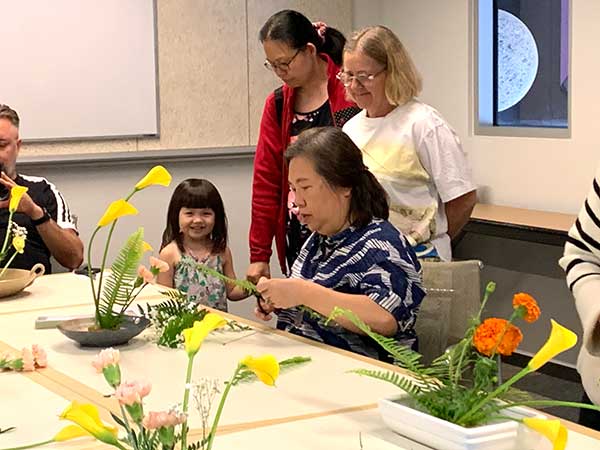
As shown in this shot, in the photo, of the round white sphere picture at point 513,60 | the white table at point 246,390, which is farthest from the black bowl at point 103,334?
the round white sphere picture at point 513,60

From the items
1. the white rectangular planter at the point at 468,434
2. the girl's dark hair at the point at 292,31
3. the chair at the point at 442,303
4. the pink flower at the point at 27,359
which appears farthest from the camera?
the girl's dark hair at the point at 292,31

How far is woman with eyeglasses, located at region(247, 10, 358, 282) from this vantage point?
336 centimetres

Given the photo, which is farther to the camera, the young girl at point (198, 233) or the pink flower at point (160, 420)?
the young girl at point (198, 233)

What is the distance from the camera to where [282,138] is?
3.56 metres

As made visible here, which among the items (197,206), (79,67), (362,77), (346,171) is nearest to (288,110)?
(362,77)

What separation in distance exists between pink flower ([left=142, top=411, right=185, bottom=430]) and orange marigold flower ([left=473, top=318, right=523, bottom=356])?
0.51 meters

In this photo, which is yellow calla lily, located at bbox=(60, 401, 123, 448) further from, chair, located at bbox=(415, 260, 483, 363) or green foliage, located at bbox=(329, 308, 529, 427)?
chair, located at bbox=(415, 260, 483, 363)

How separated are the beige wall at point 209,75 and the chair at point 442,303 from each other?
105 inches

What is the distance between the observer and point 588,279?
1979 mm

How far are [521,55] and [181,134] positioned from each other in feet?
5.59

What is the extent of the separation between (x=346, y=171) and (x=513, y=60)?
2803 mm

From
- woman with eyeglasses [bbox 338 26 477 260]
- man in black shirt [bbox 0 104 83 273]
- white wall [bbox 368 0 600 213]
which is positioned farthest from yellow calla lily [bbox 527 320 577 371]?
white wall [bbox 368 0 600 213]

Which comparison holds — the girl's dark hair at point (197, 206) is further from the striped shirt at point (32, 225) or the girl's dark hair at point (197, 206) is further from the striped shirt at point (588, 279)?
the striped shirt at point (588, 279)

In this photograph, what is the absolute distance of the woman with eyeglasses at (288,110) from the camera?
3.36 m
